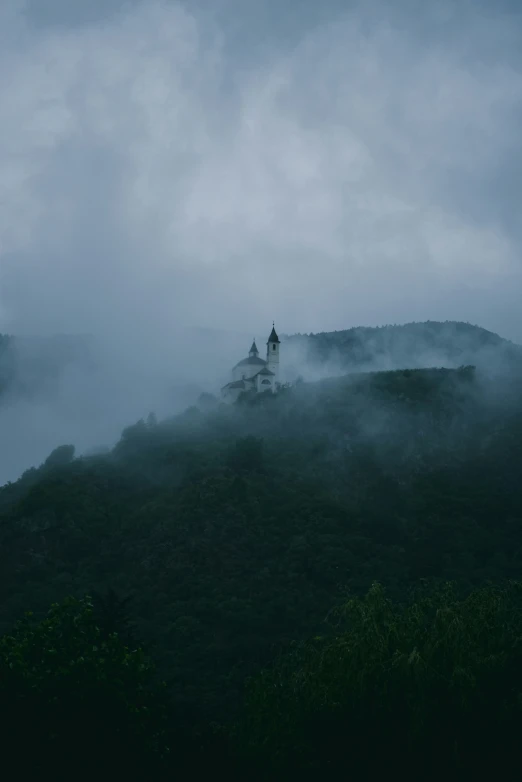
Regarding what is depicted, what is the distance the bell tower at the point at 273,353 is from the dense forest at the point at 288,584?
13.7 ft

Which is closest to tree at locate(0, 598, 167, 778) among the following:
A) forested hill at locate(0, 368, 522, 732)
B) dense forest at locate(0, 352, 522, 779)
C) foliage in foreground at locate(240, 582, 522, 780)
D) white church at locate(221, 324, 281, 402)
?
dense forest at locate(0, 352, 522, 779)

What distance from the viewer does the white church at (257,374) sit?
67438 mm

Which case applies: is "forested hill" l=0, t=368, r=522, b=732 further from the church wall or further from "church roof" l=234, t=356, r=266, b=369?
"church roof" l=234, t=356, r=266, b=369

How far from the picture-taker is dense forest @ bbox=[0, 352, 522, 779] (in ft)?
59.0

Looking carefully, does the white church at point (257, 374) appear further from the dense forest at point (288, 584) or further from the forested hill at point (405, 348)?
the forested hill at point (405, 348)

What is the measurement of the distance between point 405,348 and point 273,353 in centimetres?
2287

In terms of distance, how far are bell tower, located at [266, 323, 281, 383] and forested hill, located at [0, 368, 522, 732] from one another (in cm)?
387

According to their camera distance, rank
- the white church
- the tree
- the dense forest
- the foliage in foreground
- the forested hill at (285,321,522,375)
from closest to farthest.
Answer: the tree
the foliage in foreground
the dense forest
the white church
the forested hill at (285,321,522,375)

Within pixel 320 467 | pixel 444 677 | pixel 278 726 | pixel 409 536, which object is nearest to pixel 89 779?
pixel 278 726

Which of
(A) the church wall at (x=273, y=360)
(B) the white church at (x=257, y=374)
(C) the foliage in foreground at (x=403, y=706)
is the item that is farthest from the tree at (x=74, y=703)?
(A) the church wall at (x=273, y=360)

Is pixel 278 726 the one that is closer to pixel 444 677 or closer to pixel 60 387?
pixel 444 677

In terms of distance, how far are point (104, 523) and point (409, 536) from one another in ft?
63.6

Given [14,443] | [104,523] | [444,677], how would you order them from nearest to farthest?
[444,677], [104,523], [14,443]

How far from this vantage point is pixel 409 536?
45.6 meters
